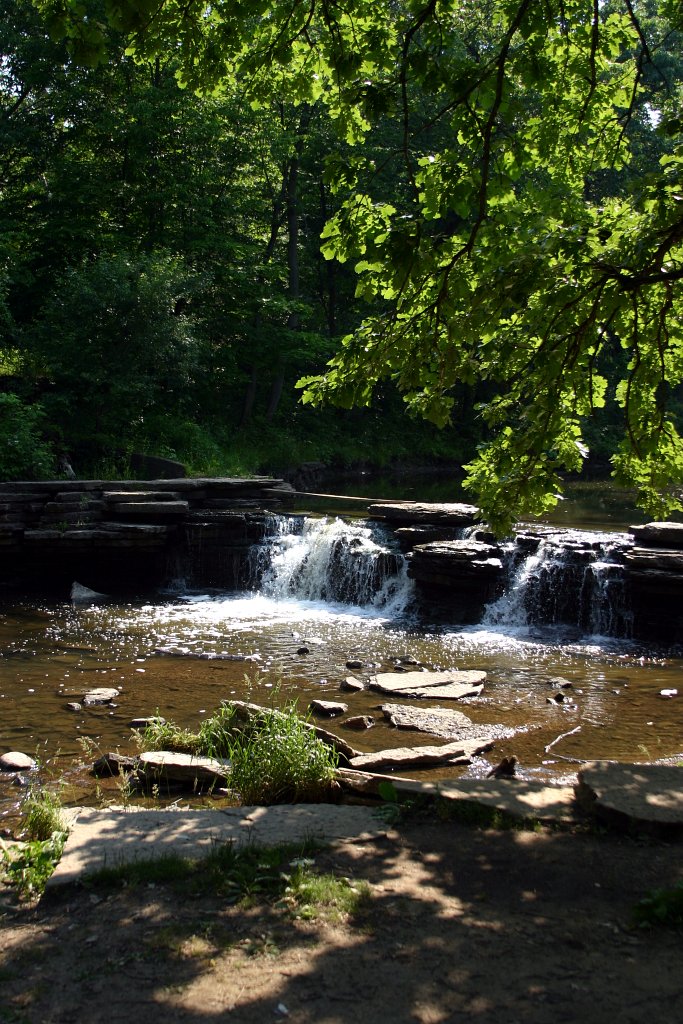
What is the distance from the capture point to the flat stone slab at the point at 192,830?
453 cm

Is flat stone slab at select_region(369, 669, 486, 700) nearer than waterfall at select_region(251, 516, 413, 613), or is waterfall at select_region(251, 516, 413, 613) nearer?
flat stone slab at select_region(369, 669, 486, 700)

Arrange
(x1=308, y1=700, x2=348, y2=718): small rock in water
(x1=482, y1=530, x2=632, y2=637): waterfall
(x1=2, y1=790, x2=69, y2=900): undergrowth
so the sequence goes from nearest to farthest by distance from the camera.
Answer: (x1=2, y1=790, x2=69, y2=900): undergrowth
(x1=308, y1=700, x2=348, y2=718): small rock in water
(x1=482, y1=530, x2=632, y2=637): waterfall

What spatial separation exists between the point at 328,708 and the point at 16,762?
9.63 ft

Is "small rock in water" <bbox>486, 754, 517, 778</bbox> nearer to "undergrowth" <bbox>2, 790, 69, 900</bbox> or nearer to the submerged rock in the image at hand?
the submerged rock

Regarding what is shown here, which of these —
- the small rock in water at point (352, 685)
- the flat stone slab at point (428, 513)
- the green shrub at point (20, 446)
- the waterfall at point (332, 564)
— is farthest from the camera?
the green shrub at point (20, 446)

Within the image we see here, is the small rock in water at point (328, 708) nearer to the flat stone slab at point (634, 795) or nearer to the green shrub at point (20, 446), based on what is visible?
the flat stone slab at point (634, 795)

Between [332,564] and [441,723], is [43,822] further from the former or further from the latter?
[332,564]

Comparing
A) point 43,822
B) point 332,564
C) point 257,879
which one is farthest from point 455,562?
point 257,879

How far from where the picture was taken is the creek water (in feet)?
26.9

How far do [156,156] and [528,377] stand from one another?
781 inches

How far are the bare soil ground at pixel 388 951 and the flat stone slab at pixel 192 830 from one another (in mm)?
271

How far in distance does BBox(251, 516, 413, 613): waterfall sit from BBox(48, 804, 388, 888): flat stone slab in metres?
8.96

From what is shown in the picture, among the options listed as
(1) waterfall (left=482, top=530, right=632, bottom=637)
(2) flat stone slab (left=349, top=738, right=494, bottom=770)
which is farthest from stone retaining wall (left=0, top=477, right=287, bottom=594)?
(2) flat stone slab (left=349, top=738, right=494, bottom=770)

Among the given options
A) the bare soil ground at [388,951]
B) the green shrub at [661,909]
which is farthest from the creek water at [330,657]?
the green shrub at [661,909]
